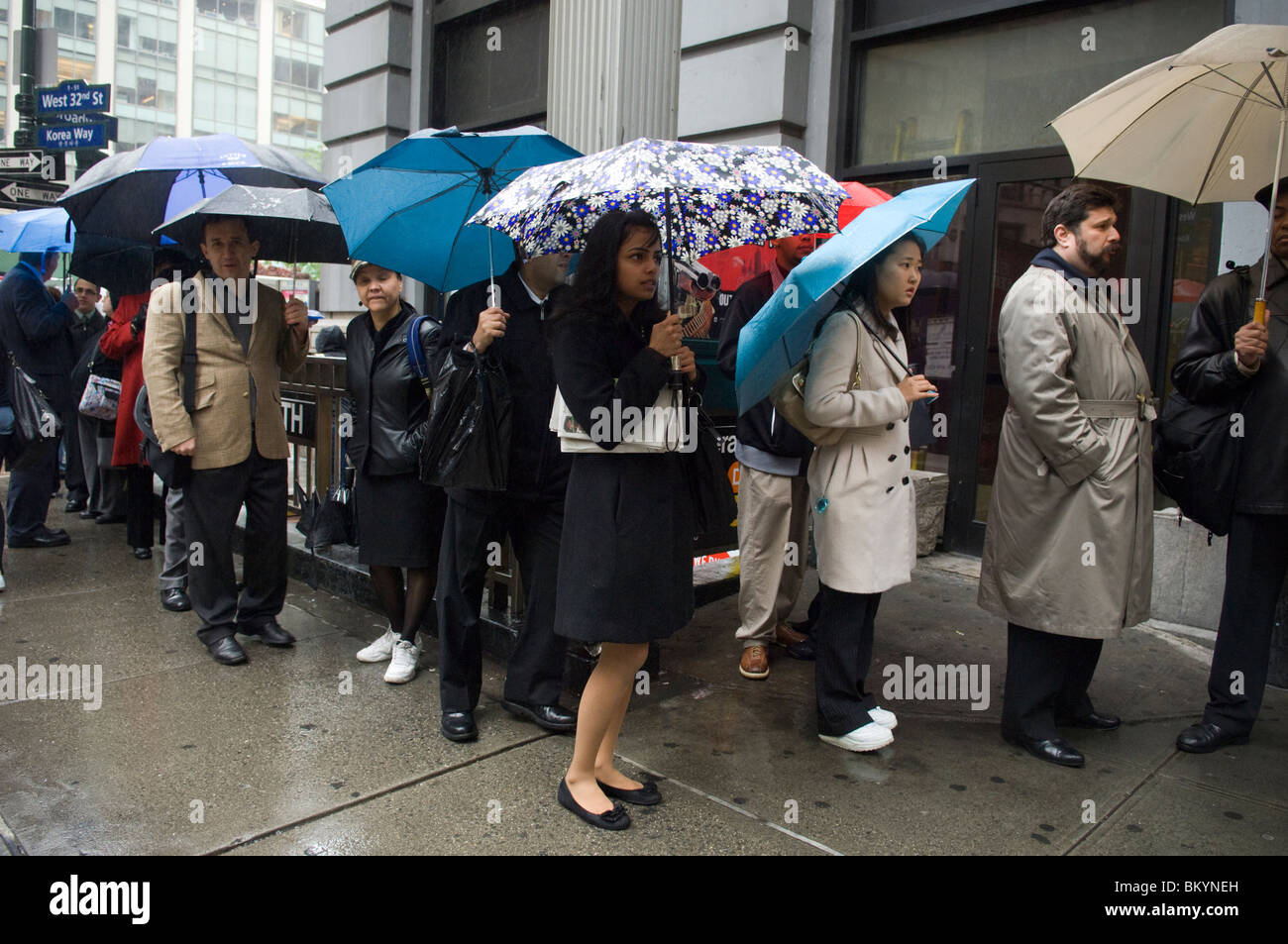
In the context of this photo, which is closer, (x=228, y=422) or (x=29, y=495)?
(x=228, y=422)

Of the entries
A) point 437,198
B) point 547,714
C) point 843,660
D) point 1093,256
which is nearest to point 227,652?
point 547,714

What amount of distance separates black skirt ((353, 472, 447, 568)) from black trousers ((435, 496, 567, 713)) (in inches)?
24.5

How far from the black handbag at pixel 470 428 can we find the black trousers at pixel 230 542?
1.65 m

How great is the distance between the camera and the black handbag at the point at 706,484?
332cm

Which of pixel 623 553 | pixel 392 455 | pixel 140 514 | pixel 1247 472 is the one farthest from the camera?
pixel 140 514

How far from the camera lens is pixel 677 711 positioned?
4.28m

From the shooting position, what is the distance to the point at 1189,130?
4000mm

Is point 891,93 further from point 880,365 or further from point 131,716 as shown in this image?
point 131,716

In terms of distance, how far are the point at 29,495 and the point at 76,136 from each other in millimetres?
5640

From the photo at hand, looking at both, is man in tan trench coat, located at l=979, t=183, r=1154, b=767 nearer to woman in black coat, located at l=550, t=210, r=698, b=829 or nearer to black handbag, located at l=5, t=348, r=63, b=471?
woman in black coat, located at l=550, t=210, r=698, b=829

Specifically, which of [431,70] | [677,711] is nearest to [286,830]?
[677,711]

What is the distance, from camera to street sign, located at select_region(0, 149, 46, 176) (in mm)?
10430

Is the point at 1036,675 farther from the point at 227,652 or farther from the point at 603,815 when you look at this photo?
the point at 227,652
